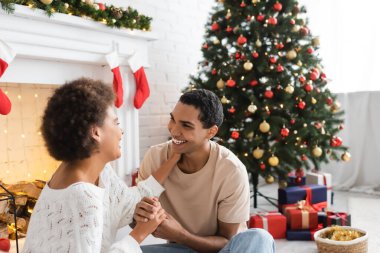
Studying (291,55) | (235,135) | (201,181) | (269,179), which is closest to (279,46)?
(291,55)

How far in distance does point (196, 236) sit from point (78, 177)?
21.2 inches

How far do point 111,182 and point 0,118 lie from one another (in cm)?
144

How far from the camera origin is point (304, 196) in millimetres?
2971

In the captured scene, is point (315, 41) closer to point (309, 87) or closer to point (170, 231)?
point (309, 87)

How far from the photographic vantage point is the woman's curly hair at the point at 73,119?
3.49ft

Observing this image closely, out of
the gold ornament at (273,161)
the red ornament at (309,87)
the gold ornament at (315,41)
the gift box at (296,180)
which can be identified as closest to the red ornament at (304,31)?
the gold ornament at (315,41)

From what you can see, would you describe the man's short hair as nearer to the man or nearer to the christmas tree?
the man

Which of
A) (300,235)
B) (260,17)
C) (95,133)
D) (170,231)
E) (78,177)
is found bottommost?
(300,235)

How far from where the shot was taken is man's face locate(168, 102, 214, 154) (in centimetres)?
155

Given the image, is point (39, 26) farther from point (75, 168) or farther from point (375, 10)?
point (375, 10)

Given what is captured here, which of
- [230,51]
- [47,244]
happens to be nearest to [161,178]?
[47,244]

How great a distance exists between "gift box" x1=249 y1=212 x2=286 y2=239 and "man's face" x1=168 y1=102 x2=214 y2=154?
4.22 feet

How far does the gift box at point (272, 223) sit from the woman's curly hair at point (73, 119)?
1798 mm

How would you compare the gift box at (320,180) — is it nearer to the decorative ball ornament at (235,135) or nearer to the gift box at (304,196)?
the gift box at (304,196)
